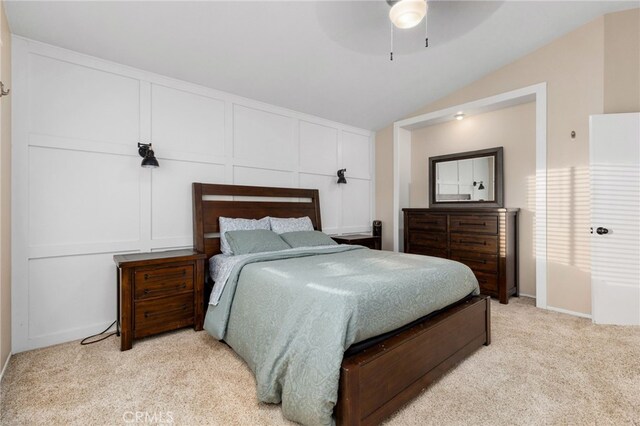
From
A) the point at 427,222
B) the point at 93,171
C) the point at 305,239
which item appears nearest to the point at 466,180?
the point at 427,222

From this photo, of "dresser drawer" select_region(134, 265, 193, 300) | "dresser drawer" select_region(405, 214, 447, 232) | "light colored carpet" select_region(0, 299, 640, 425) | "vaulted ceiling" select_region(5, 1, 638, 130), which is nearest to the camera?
"light colored carpet" select_region(0, 299, 640, 425)

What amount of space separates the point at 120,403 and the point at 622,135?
4.60 m

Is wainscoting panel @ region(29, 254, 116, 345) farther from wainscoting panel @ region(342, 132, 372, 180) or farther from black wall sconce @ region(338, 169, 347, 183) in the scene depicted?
wainscoting panel @ region(342, 132, 372, 180)

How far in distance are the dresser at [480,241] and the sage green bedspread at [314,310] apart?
1382 millimetres

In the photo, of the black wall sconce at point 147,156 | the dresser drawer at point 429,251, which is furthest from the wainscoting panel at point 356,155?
the black wall sconce at point 147,156

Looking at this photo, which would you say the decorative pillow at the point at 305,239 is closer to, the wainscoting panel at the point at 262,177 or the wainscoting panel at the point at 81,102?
the wainscoting panel at the point at 262,177

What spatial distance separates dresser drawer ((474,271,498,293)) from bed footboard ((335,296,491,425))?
1.51m

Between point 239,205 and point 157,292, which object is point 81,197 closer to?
point 157,292

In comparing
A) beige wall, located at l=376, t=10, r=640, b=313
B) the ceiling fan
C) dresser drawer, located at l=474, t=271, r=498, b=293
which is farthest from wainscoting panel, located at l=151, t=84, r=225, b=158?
beige wall, located at l=376, t=10, r=640, b=313

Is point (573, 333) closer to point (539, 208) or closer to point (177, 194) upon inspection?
point (539, 208)

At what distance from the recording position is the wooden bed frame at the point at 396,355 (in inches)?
56.7

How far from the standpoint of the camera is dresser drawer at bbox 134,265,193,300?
2.50 metres

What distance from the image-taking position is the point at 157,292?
259 cm

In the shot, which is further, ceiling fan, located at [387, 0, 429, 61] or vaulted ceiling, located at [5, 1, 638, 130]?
vaulted ceiling, located at [5, 1, 638, 130]
